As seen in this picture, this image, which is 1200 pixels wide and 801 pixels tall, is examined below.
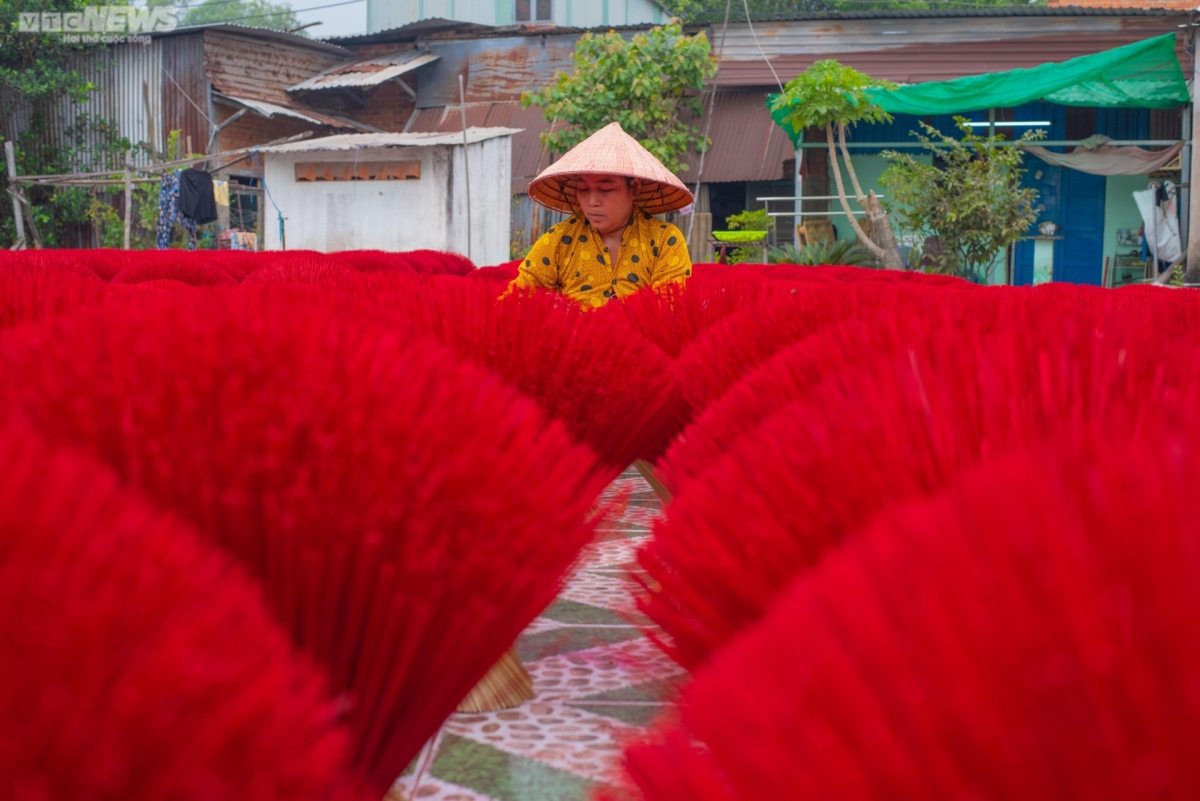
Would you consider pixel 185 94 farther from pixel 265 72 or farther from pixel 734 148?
pixel 734 148

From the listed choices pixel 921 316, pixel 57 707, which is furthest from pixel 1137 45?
pixel 57 707

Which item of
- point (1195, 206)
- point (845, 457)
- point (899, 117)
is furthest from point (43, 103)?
point (845, 457)

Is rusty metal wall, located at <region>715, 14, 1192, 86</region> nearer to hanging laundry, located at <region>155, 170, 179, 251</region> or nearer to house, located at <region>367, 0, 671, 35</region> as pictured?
hanging laundry, located at <region>155, 170, 179, 251</region>

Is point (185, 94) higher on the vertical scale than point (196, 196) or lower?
higher

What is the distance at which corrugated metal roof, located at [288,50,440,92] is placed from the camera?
14078 mm

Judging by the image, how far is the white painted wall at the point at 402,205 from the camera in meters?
10.7

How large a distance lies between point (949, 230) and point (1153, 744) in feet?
28.2

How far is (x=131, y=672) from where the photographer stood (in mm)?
266

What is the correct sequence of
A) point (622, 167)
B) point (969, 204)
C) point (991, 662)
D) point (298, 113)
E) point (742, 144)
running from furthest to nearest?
point (298, 113) < point (742, 144) < point (969, 204) < point (622, 167) < point (991, 662)

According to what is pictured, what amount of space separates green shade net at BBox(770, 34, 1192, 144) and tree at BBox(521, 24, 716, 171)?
9.15 feet

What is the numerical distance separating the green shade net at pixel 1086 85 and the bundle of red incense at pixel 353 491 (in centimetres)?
969

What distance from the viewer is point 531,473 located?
51 cm

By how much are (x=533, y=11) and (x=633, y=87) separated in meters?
7.22

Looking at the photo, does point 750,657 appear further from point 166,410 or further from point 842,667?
point 166,410
